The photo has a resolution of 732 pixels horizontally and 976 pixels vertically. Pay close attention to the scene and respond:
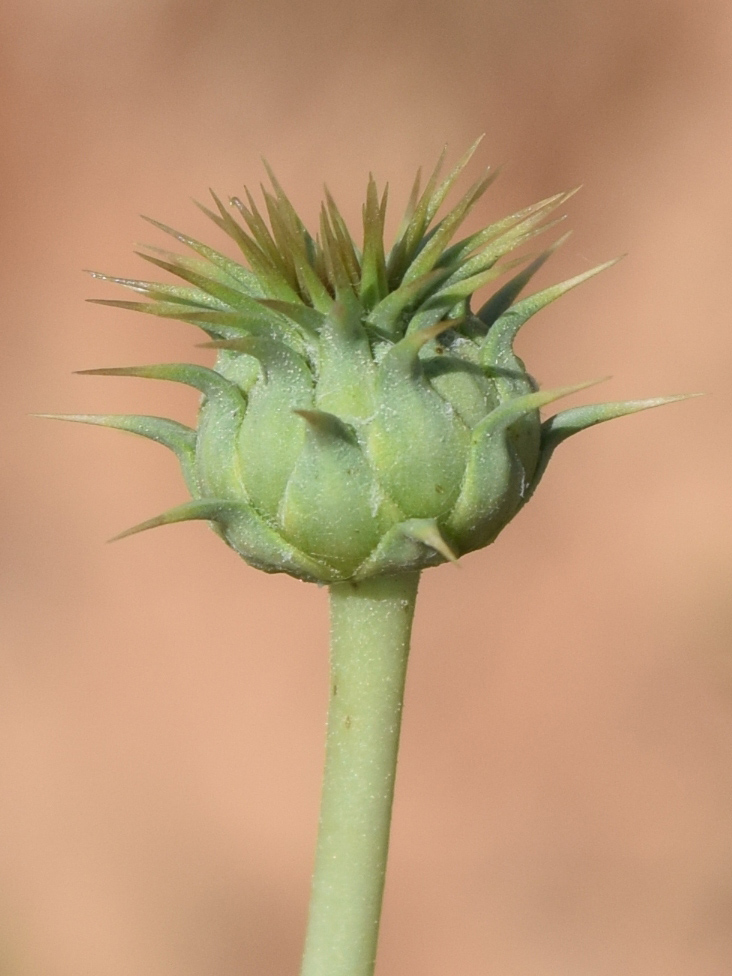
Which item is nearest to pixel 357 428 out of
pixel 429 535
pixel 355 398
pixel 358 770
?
pixel 355 398

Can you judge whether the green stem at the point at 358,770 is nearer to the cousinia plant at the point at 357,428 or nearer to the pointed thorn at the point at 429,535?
the cousinia plant at the point at 357,428

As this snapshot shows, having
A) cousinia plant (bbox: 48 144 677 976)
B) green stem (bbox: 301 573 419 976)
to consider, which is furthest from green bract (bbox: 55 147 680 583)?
green stem (bbox: 301 573 419 976)

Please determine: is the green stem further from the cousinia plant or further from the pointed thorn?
the pointed thorn

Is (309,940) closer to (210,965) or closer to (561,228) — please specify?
(210,965)

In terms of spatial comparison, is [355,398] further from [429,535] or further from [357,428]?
[429,535]

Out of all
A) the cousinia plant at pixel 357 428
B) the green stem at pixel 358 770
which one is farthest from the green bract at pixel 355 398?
the green stem at pixel 358 770

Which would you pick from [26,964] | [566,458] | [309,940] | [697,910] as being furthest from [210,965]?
A: [309,940]
